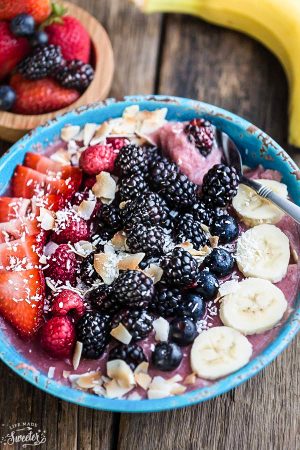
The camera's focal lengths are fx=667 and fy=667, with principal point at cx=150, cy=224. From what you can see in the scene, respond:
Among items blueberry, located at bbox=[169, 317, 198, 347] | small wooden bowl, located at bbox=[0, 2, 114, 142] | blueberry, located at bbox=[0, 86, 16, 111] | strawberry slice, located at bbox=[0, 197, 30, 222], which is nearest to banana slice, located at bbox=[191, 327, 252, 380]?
blueberry, located at bbox=[169, 317, 198, 347]

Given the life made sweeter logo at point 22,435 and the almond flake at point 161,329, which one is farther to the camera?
the life made sweeter logo at point 22,435

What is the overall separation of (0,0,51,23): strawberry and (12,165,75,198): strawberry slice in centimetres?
51

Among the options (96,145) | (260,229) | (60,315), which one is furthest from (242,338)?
(96,145)

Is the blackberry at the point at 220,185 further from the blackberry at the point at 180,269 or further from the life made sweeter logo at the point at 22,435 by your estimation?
the life made sweeter logo at the point at 22,435

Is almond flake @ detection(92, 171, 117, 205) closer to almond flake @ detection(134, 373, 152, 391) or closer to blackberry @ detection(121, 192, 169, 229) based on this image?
blackberry @ detection(121, 192, 169, 229)

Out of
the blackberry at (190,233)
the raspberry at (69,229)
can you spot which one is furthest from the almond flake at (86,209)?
the blackberry at (190,233)

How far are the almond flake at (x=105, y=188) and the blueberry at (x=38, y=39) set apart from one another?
553 mm

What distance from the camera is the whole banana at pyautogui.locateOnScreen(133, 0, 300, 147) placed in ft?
6.72

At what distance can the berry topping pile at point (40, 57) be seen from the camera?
1.99 metres

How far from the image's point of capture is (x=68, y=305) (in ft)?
5.04

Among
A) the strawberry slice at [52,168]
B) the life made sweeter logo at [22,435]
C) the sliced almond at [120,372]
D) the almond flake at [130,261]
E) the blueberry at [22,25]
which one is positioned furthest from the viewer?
the blueberry at [22,25]

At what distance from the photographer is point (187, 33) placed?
2.30 m

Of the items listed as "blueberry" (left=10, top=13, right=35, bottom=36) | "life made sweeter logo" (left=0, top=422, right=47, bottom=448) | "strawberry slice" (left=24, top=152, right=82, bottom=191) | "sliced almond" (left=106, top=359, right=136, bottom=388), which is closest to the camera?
"sliced almond" (left=106, top=359, right=136, bottom=388)

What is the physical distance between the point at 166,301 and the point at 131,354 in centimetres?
15
